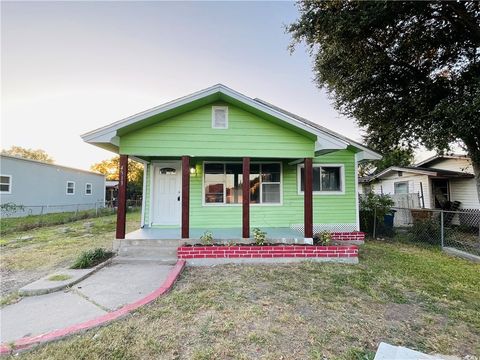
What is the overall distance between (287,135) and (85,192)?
20612 mm

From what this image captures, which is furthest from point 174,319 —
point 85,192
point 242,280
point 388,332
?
point 85,192

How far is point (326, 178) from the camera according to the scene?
27.8 ft

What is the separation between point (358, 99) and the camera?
9.94 metres

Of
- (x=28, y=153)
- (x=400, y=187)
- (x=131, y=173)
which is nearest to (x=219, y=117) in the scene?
(x=400, y=187)

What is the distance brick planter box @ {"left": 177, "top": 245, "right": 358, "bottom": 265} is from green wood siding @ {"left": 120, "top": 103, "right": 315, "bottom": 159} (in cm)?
230

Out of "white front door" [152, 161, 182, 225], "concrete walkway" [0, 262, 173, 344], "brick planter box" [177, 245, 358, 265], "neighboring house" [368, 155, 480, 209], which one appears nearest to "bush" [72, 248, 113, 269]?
"concrete walkway" [0, 262, 173, 344]

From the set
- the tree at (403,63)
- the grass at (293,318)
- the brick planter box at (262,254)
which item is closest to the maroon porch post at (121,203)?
the brick planter box at (262,254)

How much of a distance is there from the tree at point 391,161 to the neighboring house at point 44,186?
19108mm

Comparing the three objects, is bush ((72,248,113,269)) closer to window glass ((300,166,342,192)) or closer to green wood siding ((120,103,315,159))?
green wood siding ((120,103,315,159))

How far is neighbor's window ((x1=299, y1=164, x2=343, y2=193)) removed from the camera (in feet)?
27.6

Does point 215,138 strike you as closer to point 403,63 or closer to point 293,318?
point 293,318

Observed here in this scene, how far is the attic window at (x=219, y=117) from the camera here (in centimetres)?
636

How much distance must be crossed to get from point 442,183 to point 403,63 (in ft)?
26.2

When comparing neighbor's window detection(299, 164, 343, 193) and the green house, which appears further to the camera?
neighbor's window detection(299, 164, 343, 193)
